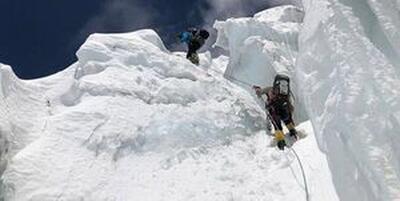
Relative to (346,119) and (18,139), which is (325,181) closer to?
(346,119)

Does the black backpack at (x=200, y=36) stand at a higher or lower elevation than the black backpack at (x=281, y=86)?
lower

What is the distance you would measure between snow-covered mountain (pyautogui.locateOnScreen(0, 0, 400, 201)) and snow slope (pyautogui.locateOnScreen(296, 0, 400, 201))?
18 mm

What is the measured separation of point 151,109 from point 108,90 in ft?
3.56

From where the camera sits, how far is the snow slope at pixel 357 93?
11031mm

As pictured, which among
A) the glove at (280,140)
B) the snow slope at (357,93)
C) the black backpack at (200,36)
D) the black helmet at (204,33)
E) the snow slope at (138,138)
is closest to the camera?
the snow slope at (357,93)

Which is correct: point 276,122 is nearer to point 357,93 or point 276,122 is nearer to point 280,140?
point 280,140

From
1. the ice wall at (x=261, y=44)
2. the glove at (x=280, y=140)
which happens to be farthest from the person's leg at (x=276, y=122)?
the ice wall at (x=261, y=44)

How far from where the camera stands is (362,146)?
11.2 meters

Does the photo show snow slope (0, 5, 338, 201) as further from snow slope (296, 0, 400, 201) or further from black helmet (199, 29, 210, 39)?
black helmet (199, 29, 210, 39)

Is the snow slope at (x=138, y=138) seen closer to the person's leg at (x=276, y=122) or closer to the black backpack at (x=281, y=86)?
the person's leg at (x=276, y=122)

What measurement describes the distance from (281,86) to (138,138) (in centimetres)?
428

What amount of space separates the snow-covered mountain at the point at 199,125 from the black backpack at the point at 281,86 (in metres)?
0.56

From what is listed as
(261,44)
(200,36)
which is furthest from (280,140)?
(200,36)

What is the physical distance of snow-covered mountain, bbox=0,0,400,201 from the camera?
11.5 meters
